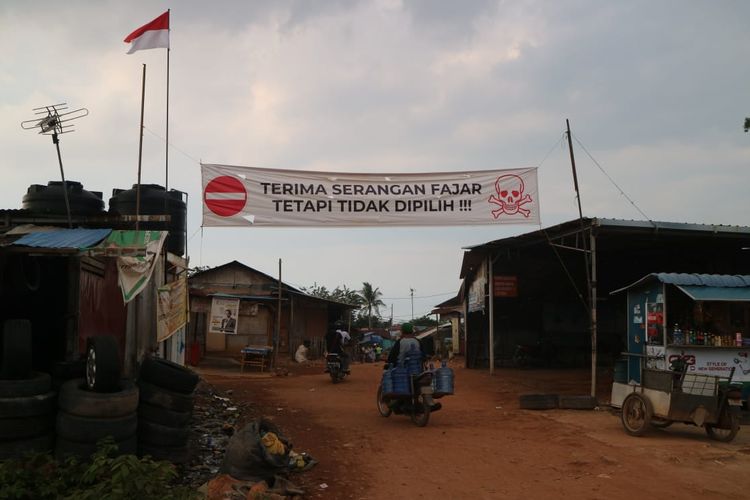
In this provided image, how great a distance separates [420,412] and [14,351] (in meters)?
6.22

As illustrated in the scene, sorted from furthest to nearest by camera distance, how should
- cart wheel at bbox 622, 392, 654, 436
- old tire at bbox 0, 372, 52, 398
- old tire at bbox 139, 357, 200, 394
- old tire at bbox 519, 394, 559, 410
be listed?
old tire at bbox 519, 394, 559, 410
cart wheel at bbox 622, 392, 654, 436
old tire at bbox 139, 357, 200, 394
old tire at bbox 0, 372, 52, 398

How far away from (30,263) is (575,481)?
7.28 m

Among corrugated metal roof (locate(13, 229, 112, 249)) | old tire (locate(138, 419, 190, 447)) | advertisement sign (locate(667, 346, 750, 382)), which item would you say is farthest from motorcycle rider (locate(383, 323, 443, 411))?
corrugated metal roof (locate(13, 229, 112, 249))

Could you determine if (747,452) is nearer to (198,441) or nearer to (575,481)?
(575,481)

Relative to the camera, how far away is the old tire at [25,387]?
604 centimetres

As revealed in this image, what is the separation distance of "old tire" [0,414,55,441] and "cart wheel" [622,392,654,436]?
7.77 meters

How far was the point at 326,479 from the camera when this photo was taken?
682cm

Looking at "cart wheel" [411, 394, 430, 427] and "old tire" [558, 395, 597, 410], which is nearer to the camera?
"cart wheel" [411, 394, 430, 427]

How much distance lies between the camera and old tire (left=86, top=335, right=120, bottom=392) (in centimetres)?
636

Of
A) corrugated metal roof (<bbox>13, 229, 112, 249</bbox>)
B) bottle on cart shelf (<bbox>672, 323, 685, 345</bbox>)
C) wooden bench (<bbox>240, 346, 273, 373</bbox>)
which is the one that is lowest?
wooden bench (<bbox>240, 346, 273, 373</bbox>)

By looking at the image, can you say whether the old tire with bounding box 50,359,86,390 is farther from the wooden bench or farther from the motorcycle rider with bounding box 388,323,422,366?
the wooden bench

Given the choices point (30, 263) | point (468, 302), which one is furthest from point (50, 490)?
point (468, 302)

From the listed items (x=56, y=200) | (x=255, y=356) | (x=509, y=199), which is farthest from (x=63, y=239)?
(x=255, y=356)

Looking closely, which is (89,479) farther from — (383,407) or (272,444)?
(383,407)
